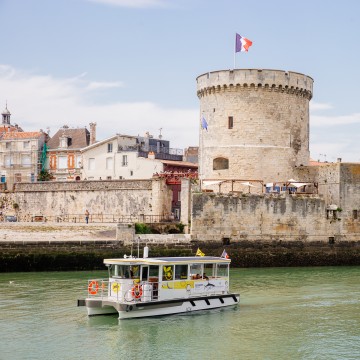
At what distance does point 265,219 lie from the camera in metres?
34.2

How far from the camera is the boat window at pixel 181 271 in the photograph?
20.8m

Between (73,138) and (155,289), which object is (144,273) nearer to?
(155,289)

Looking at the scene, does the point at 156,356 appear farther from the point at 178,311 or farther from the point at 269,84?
the point at 269,84

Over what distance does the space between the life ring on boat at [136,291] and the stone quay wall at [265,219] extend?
43.8 ft

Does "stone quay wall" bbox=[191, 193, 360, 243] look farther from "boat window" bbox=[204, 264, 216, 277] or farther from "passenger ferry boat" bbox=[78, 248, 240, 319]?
"passenger ferry boat" bbox=[78, 248, 240, 319]

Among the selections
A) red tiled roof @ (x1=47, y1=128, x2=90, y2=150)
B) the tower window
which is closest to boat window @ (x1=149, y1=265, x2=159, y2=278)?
the tower window

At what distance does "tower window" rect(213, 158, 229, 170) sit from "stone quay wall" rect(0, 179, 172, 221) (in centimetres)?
311

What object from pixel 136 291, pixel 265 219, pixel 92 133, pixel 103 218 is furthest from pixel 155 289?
pixel 92 133

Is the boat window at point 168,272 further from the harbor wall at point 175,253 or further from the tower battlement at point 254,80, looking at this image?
the tower battlement at point 254,80

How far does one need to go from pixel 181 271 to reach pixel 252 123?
55.6 feet

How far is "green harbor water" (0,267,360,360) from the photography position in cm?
1631

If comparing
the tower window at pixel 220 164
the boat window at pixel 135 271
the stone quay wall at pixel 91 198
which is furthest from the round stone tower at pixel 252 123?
the boat window at pixel 135 271

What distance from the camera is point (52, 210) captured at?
4212 cm

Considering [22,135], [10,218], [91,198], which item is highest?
[22,135]
